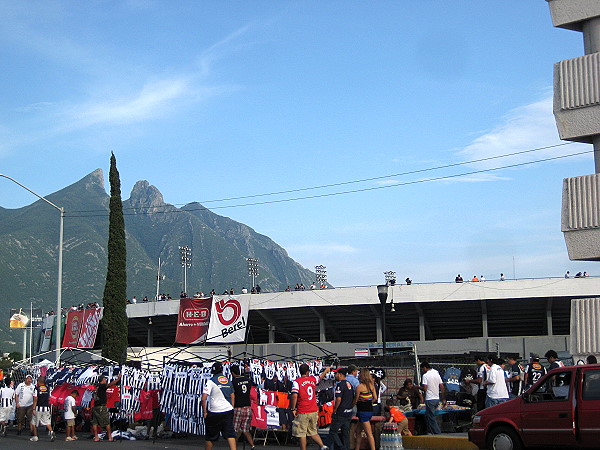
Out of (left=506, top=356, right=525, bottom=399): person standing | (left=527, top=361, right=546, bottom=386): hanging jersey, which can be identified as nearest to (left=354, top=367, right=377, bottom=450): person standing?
(left=506, top=356, right=525, bottom=399): person standing

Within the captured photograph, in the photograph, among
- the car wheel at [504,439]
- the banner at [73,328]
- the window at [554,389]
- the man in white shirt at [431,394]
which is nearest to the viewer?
the window at [554,389]

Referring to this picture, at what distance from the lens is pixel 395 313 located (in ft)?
178

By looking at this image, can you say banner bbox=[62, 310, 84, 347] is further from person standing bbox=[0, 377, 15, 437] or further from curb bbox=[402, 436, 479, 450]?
curb bbox=[402, 436, 479, 450]

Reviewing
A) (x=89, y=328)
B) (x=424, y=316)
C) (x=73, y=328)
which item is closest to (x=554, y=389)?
(x=424, y=316)

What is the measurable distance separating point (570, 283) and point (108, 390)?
3412 cm

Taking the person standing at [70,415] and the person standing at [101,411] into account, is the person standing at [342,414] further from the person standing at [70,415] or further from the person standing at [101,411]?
the person standing at [70,415]

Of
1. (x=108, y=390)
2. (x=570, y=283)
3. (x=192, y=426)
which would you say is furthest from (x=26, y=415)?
(x=570, y=283)

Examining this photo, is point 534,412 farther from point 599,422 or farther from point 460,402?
point 460,402

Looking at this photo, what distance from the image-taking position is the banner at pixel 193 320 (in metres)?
53.2

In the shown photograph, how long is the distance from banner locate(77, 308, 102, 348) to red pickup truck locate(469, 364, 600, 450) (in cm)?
4790

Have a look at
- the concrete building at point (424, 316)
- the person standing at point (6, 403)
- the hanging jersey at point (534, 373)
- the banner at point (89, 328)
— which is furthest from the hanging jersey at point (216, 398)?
the banner at point (89, 328)

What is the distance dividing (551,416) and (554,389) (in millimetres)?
448

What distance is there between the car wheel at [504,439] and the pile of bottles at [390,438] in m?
1.98

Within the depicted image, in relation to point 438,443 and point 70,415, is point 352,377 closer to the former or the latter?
point 438,443
